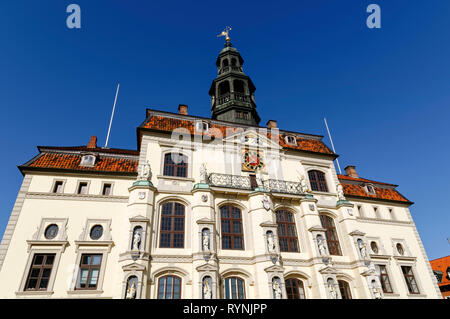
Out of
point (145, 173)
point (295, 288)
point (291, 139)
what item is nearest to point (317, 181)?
point (291, 139)

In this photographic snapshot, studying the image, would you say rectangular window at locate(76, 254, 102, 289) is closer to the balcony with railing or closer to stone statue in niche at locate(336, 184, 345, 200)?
the balcony with railing

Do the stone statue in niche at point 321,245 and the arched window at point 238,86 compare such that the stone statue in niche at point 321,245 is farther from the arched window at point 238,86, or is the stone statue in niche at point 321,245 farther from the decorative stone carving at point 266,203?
the arched window at point 238,86

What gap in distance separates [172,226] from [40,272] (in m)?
8.40

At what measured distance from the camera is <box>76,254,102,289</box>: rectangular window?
17297 millimetres

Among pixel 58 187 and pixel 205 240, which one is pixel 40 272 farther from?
pixel 205 240

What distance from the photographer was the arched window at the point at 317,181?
2623 cm

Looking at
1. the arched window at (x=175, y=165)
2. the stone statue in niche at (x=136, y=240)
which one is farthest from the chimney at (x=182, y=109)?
the stone statue in niche at (x=136, y=240)

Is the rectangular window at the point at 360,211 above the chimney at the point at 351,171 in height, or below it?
below

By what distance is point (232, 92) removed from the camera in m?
31.2

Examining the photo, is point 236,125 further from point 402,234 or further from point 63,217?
point 402,234

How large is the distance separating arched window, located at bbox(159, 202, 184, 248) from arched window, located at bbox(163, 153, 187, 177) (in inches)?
110

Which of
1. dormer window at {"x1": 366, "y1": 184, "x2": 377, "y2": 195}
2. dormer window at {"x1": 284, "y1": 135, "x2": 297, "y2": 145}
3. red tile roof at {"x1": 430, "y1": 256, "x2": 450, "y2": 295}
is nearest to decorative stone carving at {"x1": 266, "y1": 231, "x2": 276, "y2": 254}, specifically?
A: dormer window at {"x1": 284, "y1": 135, "x2": 297, "y2": 145}

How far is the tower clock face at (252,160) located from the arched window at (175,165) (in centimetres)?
525
